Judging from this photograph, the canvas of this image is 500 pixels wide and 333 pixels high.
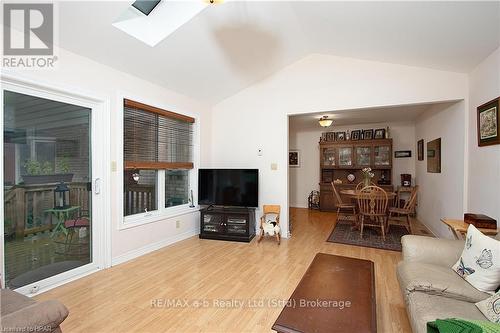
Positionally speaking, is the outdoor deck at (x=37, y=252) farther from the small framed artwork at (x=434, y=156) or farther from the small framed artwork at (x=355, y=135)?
the small framed artwork at (x=355, y=135)

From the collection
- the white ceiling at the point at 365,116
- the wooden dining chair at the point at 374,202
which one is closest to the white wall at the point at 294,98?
the white ceiling at the point at 365,116

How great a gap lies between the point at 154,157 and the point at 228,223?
158 cm

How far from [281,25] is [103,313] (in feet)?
11.4

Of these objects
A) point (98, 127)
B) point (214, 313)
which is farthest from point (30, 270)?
point (214, 313)

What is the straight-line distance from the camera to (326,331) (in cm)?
122

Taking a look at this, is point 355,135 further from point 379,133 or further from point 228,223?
point 228,223

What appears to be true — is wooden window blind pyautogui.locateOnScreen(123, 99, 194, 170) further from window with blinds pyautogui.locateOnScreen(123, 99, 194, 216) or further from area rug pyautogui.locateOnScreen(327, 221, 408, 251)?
area rug pyautogui.locateOnScreen(327, 221, 408, 251)

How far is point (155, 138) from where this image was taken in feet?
11.8

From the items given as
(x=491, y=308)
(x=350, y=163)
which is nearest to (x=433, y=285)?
(x=491, y=308)

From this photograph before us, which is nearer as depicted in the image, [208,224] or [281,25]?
[281,25]

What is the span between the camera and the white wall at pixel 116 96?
8.10 ft

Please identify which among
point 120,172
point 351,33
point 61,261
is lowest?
point 61,261

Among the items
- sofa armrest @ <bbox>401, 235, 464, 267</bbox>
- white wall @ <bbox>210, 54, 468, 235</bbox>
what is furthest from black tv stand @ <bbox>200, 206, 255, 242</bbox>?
sofa armrest @ <bbox>401, 235, 464, 267</bbox>

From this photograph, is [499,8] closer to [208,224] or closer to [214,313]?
[214,313]
